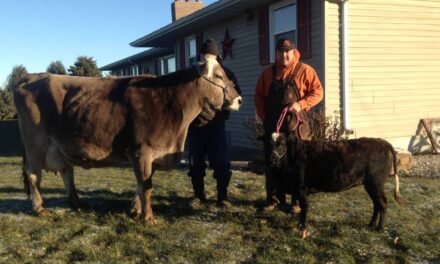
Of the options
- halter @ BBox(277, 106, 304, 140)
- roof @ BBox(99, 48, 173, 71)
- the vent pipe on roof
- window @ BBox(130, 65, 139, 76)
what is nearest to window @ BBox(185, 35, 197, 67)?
the vent pipe on roof

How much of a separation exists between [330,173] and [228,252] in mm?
1400

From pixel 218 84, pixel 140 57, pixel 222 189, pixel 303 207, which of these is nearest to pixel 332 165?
pixel 303 207

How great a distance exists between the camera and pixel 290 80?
523 centimetres

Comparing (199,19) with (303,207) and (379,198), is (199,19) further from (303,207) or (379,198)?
(379,198)

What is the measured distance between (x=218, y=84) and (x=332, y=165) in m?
1.65

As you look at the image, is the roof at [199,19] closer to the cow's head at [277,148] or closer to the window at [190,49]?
the window at [190,49]

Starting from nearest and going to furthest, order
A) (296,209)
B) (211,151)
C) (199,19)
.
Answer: (296,209) < (211,151) < (199,19)

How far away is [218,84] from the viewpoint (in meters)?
5.52

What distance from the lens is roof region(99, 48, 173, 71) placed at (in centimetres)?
2312

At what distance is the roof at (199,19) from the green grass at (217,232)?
6330 mm

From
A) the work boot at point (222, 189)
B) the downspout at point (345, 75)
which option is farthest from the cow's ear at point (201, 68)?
the downspout at point (345, 75)

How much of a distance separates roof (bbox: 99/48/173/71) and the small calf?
708 inches

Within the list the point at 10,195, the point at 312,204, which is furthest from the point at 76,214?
the point at 312,204

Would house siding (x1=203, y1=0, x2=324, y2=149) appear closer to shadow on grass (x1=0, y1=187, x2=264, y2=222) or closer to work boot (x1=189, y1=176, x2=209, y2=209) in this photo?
Answer: shadow on grass (x1=0, y1=187, x2=264, y2=222)
